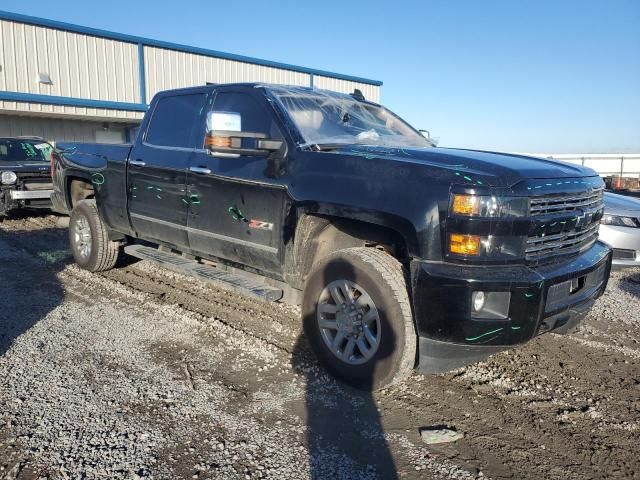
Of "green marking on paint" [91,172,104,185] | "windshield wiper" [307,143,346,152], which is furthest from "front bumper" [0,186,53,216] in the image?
"windshield wiper" [307,143,346,152]

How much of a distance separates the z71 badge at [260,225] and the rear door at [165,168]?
0.91m

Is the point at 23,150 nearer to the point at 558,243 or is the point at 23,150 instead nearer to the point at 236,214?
the point at 236,214

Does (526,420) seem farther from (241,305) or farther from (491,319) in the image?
(241,305)

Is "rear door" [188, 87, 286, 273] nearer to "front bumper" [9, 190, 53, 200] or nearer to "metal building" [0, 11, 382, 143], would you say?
"front bumper" [9, 190, 53, 200]

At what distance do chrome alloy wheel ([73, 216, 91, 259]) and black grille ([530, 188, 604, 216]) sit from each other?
5022 millimetres

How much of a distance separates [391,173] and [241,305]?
103 inches

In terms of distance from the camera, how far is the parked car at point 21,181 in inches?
401

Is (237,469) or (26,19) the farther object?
(26,19)

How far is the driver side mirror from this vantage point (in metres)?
3.65

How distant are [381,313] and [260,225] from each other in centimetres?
127

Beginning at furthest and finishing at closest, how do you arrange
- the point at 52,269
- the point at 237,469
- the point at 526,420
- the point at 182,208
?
the point at 52,269 → the point at 182,208 → the point at 526,420 → the point at 237,469

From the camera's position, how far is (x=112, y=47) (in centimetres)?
1823

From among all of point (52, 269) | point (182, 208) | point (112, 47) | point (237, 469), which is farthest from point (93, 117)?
point (237, 469)

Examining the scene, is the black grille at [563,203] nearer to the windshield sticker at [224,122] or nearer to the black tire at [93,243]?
the windshield sticker at [224,122]
